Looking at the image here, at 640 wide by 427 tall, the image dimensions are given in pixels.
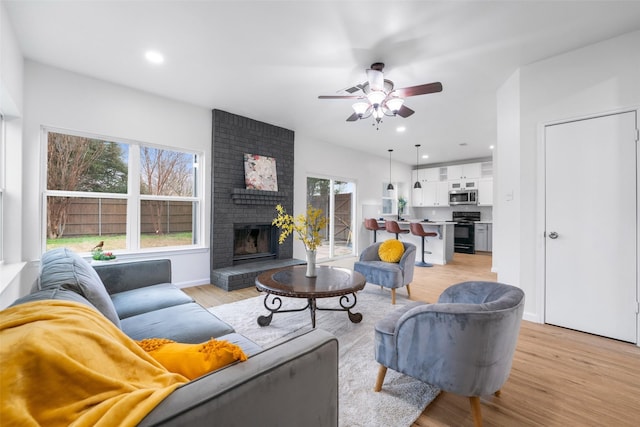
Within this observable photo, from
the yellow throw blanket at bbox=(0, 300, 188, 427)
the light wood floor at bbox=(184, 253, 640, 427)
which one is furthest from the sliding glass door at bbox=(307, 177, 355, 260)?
the yellow throw blanket at bbox=(0, 300, 188, 427)

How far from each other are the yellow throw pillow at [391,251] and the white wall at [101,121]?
267 centimetres

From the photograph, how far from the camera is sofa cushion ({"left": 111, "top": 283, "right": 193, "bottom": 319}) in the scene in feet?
6.34

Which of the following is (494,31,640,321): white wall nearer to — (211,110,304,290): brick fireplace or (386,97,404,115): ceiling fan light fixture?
(386,97,404,115): ceiling fan light fixture

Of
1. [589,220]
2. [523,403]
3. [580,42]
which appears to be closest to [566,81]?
[580,42]

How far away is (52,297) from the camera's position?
102cm

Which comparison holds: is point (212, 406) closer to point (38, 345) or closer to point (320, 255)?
point (38, 345)

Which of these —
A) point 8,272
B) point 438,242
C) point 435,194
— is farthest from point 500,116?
point 8,272

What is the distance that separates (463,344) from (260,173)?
4.01m

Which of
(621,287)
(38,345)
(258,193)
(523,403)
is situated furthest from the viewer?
(258,193)

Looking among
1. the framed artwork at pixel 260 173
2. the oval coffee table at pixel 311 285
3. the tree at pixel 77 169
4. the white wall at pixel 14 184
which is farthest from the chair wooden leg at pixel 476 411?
the tree at pixel 77 169

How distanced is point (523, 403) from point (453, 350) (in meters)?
0.80

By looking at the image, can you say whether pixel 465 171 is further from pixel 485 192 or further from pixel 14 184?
pixel 14 184

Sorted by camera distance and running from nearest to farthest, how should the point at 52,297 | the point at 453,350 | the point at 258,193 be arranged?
the point at 52,297
the point at 453,350
the point at 258,193

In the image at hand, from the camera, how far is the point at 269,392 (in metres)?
0.80
